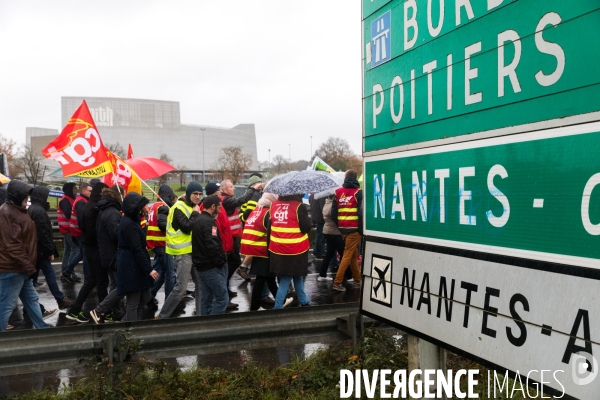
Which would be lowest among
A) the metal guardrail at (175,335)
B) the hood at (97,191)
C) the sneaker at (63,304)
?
the sneaker at (63,304)

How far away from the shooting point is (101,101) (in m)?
119

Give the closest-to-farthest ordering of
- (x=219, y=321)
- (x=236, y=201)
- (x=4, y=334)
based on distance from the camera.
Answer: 1. (x=4, y=334)
2. (x=219, y=321)
3. (x=236, y=201)

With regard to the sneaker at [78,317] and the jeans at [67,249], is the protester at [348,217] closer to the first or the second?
the sneaker at [78,317]

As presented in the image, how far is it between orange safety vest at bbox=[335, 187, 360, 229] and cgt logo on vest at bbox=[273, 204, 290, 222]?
6.66 ft

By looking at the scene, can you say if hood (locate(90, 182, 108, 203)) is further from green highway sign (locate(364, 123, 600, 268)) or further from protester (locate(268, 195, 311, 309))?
green highway sign (locate(364, 123, 600, 268))

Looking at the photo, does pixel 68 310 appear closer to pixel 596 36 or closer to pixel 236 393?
pixel 236 393

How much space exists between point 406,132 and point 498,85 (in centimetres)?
57

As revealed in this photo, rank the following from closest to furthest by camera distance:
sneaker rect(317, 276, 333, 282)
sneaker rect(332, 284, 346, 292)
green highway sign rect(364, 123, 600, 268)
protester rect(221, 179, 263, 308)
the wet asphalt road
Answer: green highway sign rect(364, 123, 600, 268), the wet asphalt road, protester rect(221, 179, 263, 308), sneaker rect(332, 284, 346, 292), sneaker rect(317, 276, 333, 282)

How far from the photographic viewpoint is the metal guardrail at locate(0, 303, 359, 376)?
377cm

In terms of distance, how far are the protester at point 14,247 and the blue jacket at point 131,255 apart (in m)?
0.97

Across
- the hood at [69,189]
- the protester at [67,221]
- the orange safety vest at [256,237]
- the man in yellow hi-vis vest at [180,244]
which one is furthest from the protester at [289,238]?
the hood at [69,189]

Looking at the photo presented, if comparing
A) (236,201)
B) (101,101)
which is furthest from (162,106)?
(236,201)

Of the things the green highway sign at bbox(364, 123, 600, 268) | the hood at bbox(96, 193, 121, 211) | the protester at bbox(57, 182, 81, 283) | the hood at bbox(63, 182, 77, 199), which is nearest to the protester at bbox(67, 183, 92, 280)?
the protester at bbox(57, 182, 81, 283)

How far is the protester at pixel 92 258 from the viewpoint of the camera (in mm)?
7535
